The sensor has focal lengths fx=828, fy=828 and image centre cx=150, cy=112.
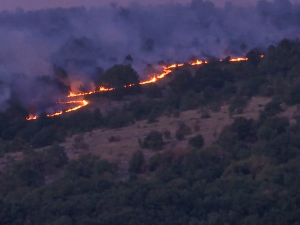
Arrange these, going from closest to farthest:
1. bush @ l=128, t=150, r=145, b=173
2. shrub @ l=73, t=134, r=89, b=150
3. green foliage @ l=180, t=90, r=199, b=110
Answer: bush @ l=128, t=150, r=145, b=173 < shrub @ l=73, t=134, r=89, b=150 < green foliage @ l=180, t=90, r=199, b=110

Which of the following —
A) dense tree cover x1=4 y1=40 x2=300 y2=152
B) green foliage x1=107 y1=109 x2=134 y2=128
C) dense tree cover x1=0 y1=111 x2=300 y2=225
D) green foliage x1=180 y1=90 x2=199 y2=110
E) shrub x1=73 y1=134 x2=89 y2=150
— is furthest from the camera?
green foliage x1=180 y1=90 x2=199 y2=110

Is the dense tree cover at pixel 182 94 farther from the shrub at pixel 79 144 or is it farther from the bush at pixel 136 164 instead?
the bush at pixel 136 164

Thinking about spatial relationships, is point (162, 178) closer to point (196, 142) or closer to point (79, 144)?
point (196, 142)

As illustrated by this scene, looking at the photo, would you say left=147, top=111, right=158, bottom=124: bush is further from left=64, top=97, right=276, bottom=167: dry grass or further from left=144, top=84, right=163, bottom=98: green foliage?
left=144, top=84, right=163, bottom=98: green foliage

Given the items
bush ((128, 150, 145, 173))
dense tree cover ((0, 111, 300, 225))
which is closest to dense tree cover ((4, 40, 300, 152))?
dense tree cover ((0, 111, 300, 225))

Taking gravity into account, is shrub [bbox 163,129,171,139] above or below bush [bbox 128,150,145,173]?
above

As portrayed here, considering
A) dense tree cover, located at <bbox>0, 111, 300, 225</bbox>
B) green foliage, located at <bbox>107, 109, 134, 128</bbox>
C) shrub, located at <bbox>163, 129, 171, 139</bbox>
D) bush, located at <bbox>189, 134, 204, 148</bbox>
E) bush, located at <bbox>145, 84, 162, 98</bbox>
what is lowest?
dense tree cover, located at <bbox>0, 111, 300, 225</bbox>

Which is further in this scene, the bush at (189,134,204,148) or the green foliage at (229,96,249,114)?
the green foliage at (229,96,249,114)

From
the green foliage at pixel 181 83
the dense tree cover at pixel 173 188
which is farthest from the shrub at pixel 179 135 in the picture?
the green foliage at pixel 181 83
